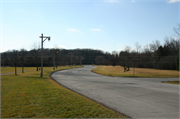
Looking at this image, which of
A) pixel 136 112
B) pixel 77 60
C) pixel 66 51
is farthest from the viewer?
pixel 77 60

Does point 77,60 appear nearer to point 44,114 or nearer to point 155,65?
point 155,65

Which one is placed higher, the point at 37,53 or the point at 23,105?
the point at 37,53

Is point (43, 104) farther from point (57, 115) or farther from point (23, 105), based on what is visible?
point (57, 115)

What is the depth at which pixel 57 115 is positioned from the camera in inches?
210

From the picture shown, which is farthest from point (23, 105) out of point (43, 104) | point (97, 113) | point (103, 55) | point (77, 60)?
point (77, 60)

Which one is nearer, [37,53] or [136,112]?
[136,112]

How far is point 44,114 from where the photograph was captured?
5430 mm

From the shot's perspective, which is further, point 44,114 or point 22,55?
point 22,55

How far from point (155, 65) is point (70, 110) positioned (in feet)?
184

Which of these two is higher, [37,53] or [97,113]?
[37,53]

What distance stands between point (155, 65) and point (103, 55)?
22527mm

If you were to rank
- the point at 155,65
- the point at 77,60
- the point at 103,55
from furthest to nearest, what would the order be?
the point at 77,60
the point at 103,55
the point at 155,65

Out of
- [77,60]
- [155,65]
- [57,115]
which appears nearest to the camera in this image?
[57,115]

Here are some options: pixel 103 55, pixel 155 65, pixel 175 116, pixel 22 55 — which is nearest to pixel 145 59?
pixel 155 65
